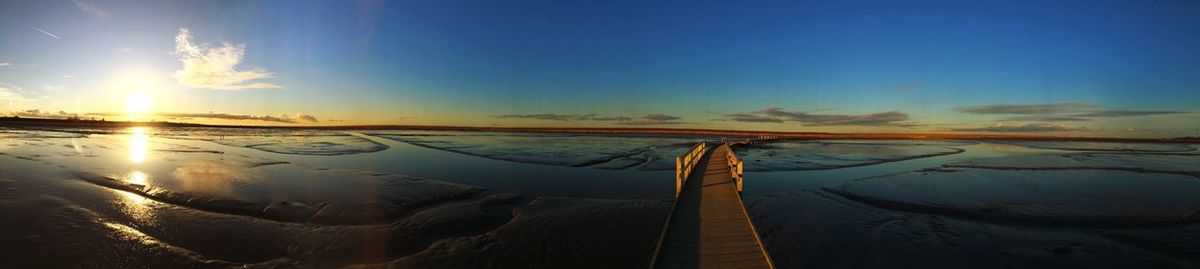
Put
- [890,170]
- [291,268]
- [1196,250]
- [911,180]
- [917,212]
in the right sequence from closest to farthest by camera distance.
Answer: [291,268], [1196,250], [917,212], [911,180], [890,170]

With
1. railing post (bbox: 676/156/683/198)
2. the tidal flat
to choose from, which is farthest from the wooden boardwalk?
the tidal flat

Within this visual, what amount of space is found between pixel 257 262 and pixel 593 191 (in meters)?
10.3

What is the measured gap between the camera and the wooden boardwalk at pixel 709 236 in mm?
6977

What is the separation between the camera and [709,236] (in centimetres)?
827

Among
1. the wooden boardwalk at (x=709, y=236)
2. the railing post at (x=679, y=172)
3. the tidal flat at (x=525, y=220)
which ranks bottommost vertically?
the tidal flat at (x=525, y=220)

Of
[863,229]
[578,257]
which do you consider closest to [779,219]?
[863,229]

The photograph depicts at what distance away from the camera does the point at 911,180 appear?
21.4 meters

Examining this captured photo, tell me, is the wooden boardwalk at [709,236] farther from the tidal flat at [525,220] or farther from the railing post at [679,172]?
the tidal flat at [525,220]

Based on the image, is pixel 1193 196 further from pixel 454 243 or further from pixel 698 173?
pixel 454 243

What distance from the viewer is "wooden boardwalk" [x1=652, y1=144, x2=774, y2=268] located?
275 inches

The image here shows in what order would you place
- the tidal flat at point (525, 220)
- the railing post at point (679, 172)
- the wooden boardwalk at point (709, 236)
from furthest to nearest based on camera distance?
the railing post at point (679, 172)
the tidal flat at point (525, 220)
the wooden boardwalk at point (709, 236)

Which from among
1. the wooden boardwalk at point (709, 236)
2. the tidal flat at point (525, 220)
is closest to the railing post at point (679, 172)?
the wooden boardwalk at point (709, 236)

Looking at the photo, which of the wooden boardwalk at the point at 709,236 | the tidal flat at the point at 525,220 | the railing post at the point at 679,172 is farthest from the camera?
the railing post at the point at 679,172

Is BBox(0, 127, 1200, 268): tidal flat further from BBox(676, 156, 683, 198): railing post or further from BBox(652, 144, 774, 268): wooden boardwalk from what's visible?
BBox(676, 156, 683, 198): railing post
